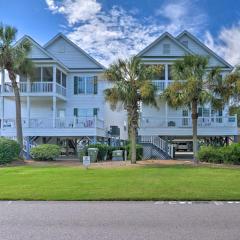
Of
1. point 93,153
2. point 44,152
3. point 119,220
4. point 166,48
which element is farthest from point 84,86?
point 119,220

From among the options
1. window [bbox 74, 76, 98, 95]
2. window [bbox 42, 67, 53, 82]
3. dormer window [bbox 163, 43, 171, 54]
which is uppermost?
dormer window [bbox 163, 43, 171, 54]

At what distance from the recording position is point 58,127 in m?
34.9

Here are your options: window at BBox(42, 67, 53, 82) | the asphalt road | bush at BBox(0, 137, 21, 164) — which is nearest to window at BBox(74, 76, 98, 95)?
window at BBox(42, 67, 53, 82)

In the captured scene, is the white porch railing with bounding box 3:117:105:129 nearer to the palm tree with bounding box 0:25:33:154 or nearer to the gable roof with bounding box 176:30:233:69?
the palm tree with bounding box 0:25:33:154

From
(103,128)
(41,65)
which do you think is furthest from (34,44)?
(103,128)

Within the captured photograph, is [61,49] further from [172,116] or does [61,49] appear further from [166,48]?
[172,116]

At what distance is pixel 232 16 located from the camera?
25281mm

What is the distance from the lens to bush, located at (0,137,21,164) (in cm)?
2725

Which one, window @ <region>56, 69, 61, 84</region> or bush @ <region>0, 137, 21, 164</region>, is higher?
window @ <region>56, 69, 61, 84</region>

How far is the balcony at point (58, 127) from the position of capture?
3472 cm

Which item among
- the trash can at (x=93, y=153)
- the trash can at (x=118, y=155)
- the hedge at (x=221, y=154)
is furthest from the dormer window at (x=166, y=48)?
the trash can at (x=93, y=153)

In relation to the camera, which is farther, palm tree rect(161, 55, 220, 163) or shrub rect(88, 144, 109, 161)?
shrub rect(88, 144, 109, 161)

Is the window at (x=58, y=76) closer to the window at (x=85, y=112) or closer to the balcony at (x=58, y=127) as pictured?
the window at (x=85, y=112)

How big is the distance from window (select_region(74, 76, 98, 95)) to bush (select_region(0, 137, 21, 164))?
12888mm
